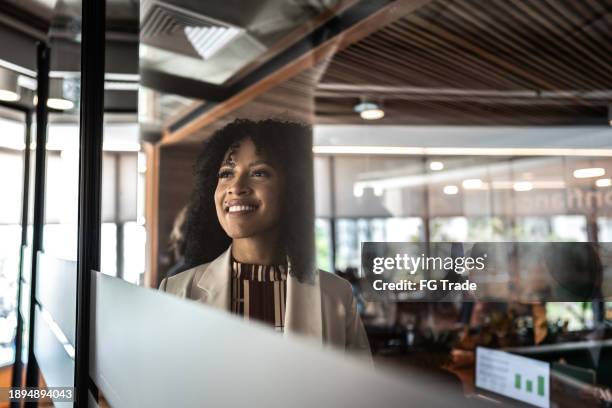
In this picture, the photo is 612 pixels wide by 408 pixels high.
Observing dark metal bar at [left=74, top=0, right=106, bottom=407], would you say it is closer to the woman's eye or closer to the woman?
the woman

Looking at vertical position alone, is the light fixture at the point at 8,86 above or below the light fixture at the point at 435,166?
above

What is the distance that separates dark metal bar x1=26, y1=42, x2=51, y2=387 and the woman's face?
53.0 inches

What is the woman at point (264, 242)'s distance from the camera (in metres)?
0.31

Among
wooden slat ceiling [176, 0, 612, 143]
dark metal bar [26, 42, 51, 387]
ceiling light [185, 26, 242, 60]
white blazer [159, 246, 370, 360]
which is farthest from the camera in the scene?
dark metal bar [26, 42, 51, 387]

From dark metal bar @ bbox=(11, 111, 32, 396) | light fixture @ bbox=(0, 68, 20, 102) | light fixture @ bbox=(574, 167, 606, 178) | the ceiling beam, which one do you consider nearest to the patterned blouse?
the ceiling beam

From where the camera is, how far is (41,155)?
1710 mm

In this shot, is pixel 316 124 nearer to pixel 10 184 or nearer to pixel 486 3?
pixel 486 3

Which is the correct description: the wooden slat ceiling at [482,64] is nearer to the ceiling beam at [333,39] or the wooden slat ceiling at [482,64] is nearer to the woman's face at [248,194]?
the ceiling beam at [333,39]

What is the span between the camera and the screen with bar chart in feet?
3.81

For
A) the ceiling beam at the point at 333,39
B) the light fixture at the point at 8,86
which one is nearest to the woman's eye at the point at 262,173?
the ceiling beam at the point at 333,39

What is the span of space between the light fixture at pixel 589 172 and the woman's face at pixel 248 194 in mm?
530

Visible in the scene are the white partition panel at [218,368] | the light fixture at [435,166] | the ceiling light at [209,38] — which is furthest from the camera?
the ceiling light at [209,38]

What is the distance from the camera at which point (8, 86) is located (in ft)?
6.77

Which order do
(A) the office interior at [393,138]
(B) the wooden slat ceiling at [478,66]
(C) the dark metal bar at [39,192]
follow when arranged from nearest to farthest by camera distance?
(A) the office interior at [393,138] < (B) the wooden slat ceiling at [478,66] < (C) the dark metal bar at [39,192]
